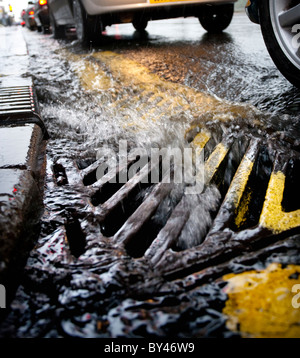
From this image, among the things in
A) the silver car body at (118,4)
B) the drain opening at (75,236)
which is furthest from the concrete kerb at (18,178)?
the silver car body at (118,4)

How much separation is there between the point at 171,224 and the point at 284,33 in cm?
176

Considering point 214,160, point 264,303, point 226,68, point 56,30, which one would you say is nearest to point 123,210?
point 214,160

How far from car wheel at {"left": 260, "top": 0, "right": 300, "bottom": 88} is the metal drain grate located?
5.96 ft

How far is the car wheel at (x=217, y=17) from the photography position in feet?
17.5

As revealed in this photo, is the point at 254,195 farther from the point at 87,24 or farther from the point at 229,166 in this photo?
the point at 87,24

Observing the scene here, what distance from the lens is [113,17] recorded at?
462cm

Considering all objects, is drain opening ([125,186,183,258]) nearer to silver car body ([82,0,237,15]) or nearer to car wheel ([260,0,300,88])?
car wheel ([260,0,300,88])

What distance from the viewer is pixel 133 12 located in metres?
4.43

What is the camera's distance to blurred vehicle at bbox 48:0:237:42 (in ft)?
13.6

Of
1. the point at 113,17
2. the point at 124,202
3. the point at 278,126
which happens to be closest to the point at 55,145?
the point at 124,202

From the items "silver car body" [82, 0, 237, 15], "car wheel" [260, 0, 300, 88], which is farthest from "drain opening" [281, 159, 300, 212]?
"silver car body" [82, 0, 237, 15]

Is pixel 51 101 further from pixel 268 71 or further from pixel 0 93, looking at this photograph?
pixel 268 71

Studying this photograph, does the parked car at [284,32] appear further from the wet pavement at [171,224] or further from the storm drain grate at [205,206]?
the storm drain grate at [205,206]

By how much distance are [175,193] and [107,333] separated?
781 mm
